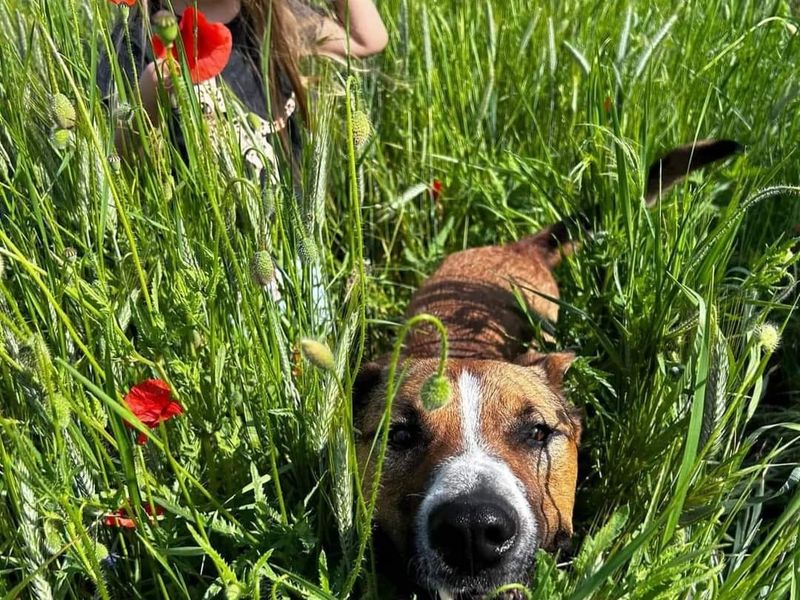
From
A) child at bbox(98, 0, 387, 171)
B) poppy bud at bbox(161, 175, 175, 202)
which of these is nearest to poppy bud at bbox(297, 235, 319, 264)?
poppy bud at bbox(161, 175, 175, 202)

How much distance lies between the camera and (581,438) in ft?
8.55

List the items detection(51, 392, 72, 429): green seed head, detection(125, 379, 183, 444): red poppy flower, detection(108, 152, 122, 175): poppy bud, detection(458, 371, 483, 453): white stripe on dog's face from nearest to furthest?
detection(51, 392, 72, 429): green seed head < detection(125, 379, 183, 444): red poppy flower < detection(108, 152, 122, 175): poppy bud < detection(458, 371, 483, 453): white stripe on dog's face

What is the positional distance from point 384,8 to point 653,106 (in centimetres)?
179

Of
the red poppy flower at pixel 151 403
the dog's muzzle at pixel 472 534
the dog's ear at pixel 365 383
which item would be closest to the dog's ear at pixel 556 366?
the dog's ear at pixel 365 383

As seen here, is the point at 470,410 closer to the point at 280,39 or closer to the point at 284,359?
the point at 284,359

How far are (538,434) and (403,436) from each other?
15.7 inches

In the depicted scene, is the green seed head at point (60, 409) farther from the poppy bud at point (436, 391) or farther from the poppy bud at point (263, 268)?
the poppy bud at point (436, 391)

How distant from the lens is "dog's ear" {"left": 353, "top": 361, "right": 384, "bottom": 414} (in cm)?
259

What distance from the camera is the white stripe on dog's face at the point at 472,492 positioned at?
1.92 metres

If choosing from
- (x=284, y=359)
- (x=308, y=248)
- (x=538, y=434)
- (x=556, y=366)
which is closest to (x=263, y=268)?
(x=308, y=248)

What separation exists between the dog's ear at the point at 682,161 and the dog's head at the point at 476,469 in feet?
3.03

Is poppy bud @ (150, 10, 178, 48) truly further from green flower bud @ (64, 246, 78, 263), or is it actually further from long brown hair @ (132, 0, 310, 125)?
long brown hair @ (132, 0, 310, 125)

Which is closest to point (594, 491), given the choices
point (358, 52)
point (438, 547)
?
point (438, 547)

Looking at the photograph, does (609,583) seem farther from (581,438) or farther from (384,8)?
(384,8)
